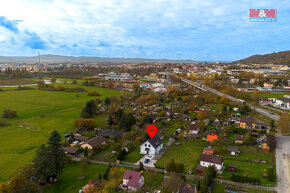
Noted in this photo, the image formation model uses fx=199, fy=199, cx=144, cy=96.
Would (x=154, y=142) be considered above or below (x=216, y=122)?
below

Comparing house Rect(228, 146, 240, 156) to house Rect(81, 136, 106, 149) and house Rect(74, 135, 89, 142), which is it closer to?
house Rect(81, 136, 106, 149)

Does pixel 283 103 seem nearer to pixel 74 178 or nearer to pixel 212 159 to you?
pixel 212 159

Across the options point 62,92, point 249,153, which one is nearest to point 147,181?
point 249,153

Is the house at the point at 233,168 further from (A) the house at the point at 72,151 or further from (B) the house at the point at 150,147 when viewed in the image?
(A) the house at the point at 72,151

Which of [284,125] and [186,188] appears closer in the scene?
[186,188]

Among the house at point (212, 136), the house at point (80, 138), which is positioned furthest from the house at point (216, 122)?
the house at point (80, 138)

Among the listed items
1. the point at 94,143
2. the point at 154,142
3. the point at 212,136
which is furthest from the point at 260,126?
the point at 94,143
